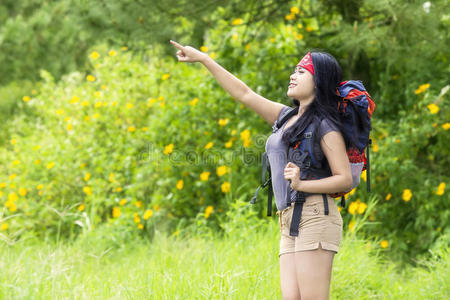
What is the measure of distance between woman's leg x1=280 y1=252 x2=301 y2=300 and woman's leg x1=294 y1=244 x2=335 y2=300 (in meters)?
0.09

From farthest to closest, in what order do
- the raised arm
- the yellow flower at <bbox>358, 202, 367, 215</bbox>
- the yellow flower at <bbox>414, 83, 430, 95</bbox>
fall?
the yellow flower at <bbox>414, 83, 430, 95</bbox> → the yellow flower at <bbox>358, 202, 367, 215</bbox> → the raised arm

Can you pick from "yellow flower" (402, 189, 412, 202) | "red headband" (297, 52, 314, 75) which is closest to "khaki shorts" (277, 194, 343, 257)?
"red headband" (297, 52, 314, 75)

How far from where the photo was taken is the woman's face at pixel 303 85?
2.20 metres

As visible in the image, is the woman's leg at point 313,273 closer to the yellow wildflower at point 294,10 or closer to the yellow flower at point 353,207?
the yellow flower at point 353,207

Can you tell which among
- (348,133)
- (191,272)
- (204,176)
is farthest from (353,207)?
(348,133)

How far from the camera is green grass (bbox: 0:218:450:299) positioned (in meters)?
2.63

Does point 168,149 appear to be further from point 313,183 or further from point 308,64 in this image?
point 313,183

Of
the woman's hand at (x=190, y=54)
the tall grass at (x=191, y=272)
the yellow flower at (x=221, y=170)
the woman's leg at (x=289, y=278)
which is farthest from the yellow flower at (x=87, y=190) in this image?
the woman's leg at (x=289, y=278)

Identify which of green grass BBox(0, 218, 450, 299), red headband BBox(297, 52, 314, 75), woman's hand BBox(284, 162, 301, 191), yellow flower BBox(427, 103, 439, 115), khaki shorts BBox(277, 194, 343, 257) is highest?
red headband BBox(297, 52, 314, 75)

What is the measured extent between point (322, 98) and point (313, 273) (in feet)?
→ 2.35

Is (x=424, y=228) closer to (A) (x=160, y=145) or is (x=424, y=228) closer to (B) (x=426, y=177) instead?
(B) (x=426, y=177)

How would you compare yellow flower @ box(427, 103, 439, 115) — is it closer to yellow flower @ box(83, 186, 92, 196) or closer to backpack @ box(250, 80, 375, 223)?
backpack @ box(250, 80, 375, 223)

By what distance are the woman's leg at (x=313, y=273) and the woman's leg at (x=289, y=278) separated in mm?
88

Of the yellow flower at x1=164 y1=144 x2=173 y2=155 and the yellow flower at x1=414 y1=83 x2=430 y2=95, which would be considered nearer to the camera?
the yellow flower at x1=414 y1=83 x2=430 y2=95
